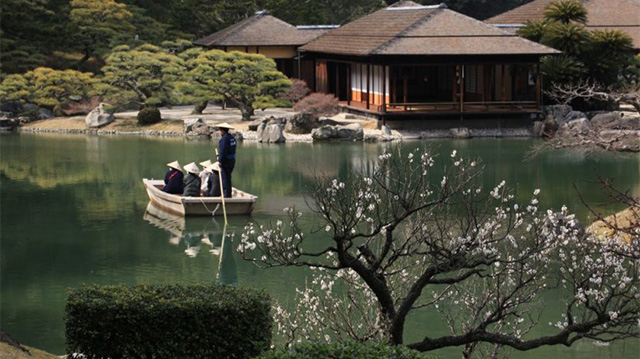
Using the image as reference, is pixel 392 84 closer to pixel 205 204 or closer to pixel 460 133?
pixel 460 133

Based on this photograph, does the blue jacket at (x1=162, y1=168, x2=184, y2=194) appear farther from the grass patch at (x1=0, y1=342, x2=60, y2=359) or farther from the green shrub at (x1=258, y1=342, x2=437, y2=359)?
the green shrub at (x1=258, y1=342, x2=437, y2=359)

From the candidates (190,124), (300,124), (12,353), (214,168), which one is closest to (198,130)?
(190,124)

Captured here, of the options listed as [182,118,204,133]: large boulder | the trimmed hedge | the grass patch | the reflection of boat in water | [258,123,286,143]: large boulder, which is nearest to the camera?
the trimmed hedge

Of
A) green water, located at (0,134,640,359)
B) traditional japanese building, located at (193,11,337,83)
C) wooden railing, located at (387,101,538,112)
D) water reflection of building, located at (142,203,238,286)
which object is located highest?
traditional japanese building, located at (193,11,337,83)

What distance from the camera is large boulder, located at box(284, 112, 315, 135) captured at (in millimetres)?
34281

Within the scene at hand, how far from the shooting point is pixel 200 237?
734 inches

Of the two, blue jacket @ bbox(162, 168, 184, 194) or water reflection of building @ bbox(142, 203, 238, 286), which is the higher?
blue jacket @ bbox(162, 168, 184, 194)

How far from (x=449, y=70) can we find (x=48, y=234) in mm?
22818

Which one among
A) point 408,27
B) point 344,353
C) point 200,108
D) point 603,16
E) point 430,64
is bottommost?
point 200,108

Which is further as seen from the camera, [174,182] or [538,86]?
[538,86]

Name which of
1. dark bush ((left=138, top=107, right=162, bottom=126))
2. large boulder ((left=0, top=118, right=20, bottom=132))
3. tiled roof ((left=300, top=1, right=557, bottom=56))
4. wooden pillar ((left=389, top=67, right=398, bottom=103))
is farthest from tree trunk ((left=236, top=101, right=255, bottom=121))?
large boulder ((left=0, top=118, right=20, bottom=132))

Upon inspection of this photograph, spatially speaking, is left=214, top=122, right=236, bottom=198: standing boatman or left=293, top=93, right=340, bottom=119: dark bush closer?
left=214, top=122, right=236, bottom=198: standing boatman

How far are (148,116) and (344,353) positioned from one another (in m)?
30.5

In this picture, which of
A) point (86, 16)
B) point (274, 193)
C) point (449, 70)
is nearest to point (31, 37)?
point (86, 16)
